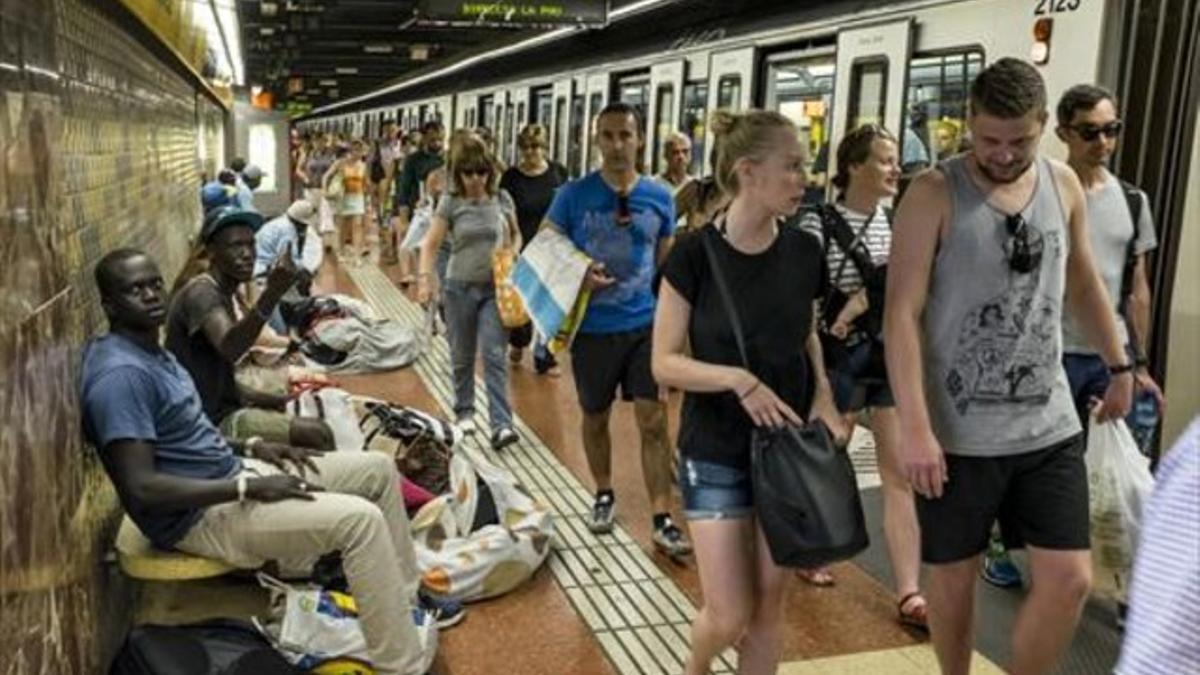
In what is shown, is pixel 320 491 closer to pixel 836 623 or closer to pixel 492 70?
pixel 836 623

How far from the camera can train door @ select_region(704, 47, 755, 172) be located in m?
7.52

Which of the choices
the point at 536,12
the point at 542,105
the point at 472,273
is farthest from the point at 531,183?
the point at 542,105

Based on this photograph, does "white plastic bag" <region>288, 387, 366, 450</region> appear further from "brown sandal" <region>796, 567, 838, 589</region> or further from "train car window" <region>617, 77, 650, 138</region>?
"train car window" <region>617, 77, 650, 138</region>

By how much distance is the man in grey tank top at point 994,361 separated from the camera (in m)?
2.40

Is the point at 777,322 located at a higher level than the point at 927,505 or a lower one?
higher

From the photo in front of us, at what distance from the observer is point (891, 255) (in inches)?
97.7

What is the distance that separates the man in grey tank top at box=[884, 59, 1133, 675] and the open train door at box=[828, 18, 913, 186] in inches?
138

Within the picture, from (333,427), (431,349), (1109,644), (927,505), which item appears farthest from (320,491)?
(431,349)

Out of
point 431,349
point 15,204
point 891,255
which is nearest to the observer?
point 15,204

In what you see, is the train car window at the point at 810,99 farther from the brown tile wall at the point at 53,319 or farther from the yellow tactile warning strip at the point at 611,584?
the brown tile wall at the point at 53,319

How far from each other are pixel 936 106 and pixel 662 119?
377 centimetres

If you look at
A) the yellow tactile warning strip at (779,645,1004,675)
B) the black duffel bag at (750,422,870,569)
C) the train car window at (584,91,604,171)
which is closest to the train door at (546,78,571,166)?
the train car window at (584,91,604,171)

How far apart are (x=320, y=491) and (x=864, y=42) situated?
13.9 feet

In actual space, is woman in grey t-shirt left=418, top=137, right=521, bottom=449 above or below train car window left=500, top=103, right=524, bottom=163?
below
